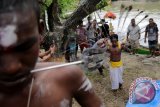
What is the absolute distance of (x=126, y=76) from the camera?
11.7 meters

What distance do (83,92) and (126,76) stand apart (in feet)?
34.6

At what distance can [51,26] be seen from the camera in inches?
350

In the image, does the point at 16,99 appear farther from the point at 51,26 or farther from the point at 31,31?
the point at 51,26

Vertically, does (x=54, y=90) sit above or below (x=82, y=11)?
above

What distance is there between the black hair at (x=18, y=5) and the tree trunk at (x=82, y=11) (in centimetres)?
657

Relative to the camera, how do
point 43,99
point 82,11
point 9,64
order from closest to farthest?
1. point 9,64
2. point 43,99
3. point 82,11

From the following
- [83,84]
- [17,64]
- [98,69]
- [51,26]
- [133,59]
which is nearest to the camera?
[17,64]

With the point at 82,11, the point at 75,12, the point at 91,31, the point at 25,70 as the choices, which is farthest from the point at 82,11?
the point at 25,70

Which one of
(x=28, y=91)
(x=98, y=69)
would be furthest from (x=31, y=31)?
(x=98, y=69)

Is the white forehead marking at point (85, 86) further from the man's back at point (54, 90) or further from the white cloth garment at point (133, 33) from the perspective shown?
the white cloth garment at point (133, 33)

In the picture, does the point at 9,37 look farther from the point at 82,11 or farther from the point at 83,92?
the point at 82,11

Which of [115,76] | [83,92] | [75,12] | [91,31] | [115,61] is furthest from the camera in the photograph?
[91,31]

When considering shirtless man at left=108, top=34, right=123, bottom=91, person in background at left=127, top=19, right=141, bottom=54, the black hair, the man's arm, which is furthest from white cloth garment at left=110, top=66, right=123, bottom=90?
the black hair

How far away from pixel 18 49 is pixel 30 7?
0.12 m
